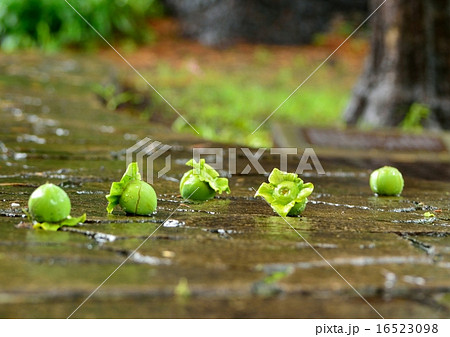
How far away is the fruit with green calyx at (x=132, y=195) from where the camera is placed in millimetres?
2359

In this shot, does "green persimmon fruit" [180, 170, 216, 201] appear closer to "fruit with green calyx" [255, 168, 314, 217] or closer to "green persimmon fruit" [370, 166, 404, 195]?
"fruit with green calyx" [255, 168, 314, 217]

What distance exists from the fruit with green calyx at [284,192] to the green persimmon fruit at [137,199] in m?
0.36

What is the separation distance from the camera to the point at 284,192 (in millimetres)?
2486

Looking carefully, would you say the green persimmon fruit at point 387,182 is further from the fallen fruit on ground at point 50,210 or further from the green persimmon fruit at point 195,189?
the fallen fruit on ground at point 50,210

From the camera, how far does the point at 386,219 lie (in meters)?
2.53

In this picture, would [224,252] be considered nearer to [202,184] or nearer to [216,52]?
[202,184]

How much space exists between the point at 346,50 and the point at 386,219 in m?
10.9

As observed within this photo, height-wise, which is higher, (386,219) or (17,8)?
(17,8)

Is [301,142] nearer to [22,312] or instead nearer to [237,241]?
[237,241]

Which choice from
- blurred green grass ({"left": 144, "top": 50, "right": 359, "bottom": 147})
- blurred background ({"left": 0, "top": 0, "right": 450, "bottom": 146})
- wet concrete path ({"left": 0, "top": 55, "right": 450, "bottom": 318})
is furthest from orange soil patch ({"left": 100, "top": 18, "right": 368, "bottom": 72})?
wet concrete path ({"left": 0, "top": 55, "right": 450, "bottom": 318})

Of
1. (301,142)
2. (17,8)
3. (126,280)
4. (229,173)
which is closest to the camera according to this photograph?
(126,280)

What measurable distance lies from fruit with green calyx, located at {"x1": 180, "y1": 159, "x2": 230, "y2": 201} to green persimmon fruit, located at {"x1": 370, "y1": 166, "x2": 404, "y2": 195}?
713mm

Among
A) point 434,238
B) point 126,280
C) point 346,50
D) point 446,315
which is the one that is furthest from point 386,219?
point 346,50

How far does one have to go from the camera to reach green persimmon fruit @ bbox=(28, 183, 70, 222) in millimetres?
2115
